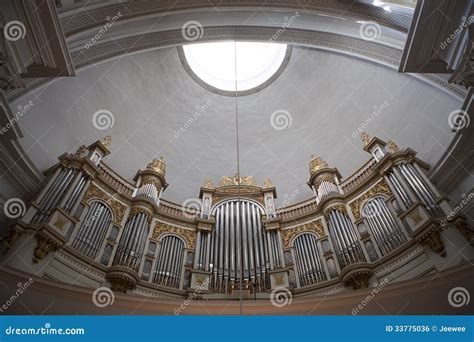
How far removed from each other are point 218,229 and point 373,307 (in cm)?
622

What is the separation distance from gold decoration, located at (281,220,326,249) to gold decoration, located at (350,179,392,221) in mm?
1018

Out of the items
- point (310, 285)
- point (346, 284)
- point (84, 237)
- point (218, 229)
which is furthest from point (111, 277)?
point (346, 284)

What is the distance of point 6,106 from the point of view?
5.82 meters

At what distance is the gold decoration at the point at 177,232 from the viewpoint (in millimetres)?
10492

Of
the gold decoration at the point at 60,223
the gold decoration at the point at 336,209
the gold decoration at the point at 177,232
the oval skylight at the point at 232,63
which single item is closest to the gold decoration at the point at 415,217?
the gold decoration at the point at 336,209

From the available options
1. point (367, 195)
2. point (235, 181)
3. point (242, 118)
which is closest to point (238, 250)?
point (235, 181)

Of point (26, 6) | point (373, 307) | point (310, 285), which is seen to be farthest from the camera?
point (310, 285)

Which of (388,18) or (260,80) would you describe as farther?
(260,80)

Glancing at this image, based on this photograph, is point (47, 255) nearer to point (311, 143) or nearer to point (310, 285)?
point (310, 285)

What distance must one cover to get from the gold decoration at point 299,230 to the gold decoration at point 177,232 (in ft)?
8.42

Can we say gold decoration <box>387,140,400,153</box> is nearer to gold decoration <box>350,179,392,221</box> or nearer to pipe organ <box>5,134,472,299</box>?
pipe organ <box>5,134,472,299</box>

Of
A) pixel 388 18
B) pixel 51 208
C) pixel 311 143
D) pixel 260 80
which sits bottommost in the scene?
pixel 51 208

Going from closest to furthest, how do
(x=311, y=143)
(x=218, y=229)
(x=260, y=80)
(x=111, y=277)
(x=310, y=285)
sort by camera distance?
(x=111, y=277)
(x=310, y=285)
(x=218, y=229)
(x=311, y=143)
(x=260, y=80)

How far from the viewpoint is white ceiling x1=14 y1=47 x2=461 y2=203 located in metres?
11.0
